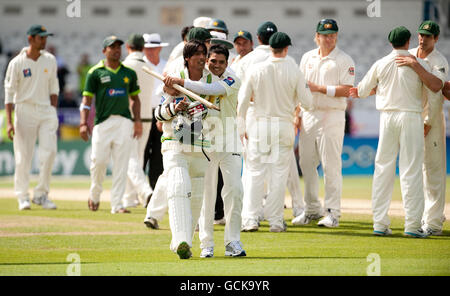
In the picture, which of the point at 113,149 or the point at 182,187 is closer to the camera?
the point at 182,187

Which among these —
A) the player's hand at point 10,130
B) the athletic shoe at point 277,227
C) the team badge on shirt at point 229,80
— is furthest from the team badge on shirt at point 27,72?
the team badge on shirt at point 229,80

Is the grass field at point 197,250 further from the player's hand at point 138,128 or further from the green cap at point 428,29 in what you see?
the green cap at point 428,29

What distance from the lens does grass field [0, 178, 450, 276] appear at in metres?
8.33

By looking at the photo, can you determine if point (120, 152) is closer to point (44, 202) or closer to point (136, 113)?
point (136, 113)

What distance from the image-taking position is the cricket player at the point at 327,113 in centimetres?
1248

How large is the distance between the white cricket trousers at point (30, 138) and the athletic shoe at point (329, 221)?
5.33 metres

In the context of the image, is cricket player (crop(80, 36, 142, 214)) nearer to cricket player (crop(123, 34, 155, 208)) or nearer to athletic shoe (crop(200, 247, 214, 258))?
cricket player (crop(123, 34, 155, 208))

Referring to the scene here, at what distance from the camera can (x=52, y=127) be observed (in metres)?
15.3

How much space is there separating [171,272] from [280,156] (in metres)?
4.04

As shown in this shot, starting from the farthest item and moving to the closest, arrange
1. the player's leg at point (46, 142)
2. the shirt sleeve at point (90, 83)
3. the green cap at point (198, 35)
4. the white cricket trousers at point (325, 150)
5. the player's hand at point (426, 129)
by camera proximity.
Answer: the player's leg at point (46, 142) < the shirt sleeve at point (90, 83) < the white cricket trousers at point (325, 150) < the player's hand at point (426, 129) < the green cap at point (198, 35)

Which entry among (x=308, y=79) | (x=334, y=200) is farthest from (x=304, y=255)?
(x=308, y=79)

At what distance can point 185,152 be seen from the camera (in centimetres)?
898

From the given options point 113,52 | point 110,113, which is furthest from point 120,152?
point 113,52

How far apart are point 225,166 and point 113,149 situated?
5.48 metres
